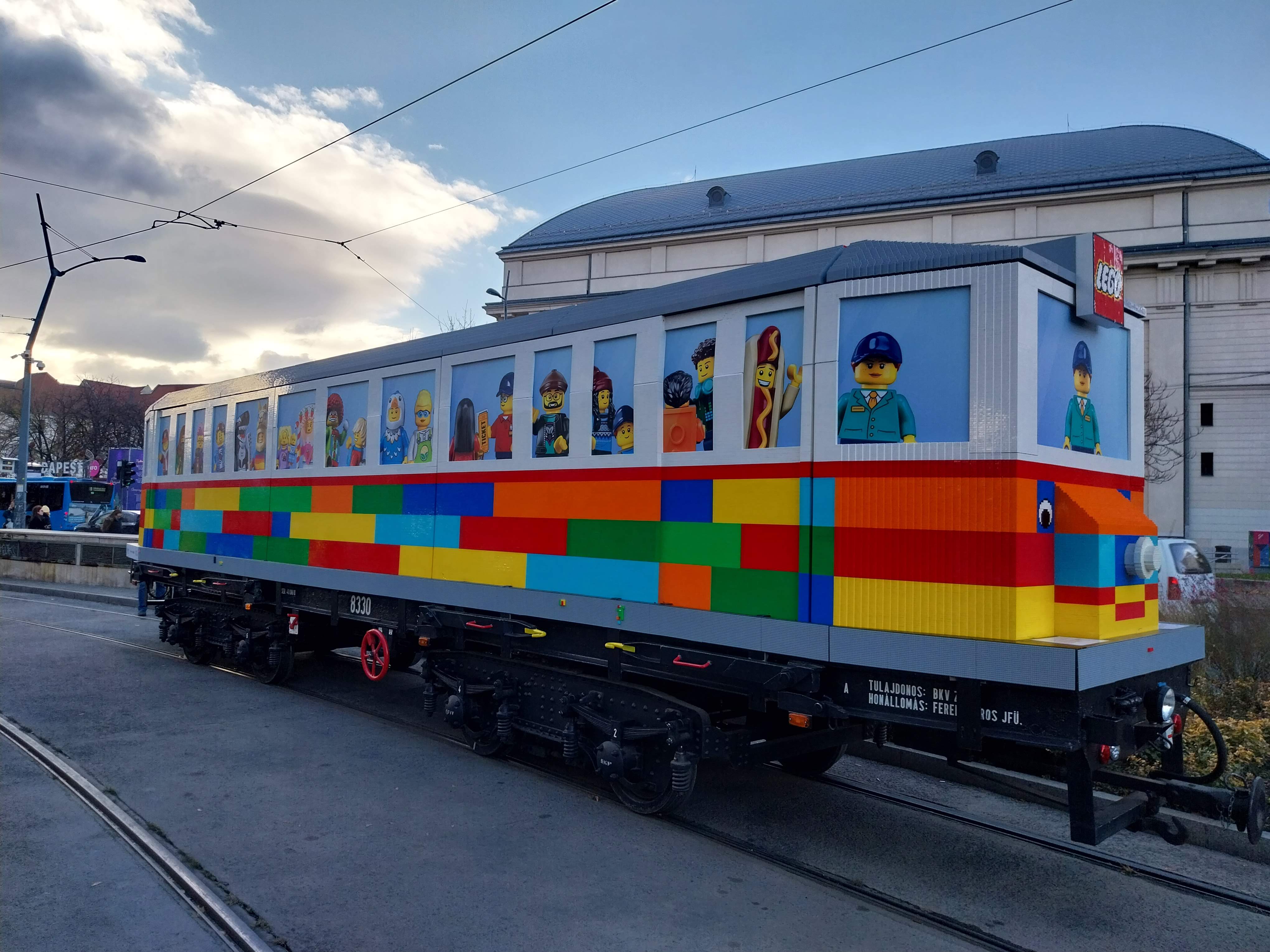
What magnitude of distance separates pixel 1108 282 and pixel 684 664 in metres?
3.14

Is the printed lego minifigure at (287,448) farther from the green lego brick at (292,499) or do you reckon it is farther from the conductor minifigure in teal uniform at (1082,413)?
the conductor minifigure in teal uniform at (1082,413)

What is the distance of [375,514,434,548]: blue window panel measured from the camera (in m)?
7.23

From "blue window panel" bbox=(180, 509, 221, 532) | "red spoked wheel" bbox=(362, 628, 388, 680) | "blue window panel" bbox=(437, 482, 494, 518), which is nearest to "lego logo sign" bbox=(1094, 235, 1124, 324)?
"blue window panel" bbox=(437, 482, 494, 518)

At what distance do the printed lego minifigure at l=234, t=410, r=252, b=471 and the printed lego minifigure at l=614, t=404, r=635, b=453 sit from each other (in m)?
5.74

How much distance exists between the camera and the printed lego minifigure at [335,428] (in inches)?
329

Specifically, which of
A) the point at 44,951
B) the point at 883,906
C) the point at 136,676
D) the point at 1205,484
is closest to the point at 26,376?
the point at 136,676

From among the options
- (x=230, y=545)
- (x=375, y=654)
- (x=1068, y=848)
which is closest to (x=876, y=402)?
(x=1068, y=848)

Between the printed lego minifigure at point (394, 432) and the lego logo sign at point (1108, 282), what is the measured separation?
208 inches

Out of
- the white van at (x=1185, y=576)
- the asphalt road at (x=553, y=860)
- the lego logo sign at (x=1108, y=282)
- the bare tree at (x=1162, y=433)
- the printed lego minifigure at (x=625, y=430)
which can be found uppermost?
the bare tree at (x=1162, y=433)

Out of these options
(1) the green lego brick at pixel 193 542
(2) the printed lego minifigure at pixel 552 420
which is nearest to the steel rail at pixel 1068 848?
(2) the printed lego minifigure at pixel 552 420

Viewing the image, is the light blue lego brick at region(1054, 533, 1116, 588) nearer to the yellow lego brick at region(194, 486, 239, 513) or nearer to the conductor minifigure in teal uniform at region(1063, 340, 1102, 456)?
the conductor minifigure in teal uniform at region(1063, 340, 1102, 456)

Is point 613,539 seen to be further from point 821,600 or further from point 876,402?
point 876,402

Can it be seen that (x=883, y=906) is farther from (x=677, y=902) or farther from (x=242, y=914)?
(x=242, y=914)

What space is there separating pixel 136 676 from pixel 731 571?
8251 millimetres
